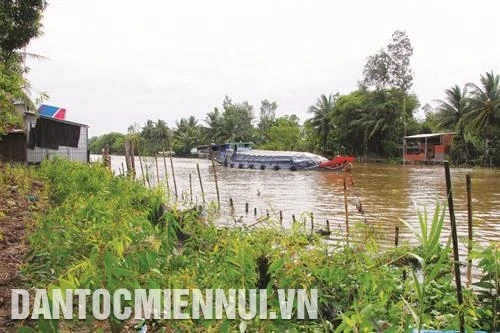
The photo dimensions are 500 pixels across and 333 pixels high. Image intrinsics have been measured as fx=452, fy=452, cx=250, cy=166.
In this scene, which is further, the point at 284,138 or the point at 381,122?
the point at 284,138

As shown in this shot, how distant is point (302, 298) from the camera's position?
233cm

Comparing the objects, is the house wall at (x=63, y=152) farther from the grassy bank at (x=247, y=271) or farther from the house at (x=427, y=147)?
the house at (x=427, y=147)

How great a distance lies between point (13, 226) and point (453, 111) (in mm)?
37279

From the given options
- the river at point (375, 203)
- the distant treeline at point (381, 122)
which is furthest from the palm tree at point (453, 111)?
the river at point (375, 203)

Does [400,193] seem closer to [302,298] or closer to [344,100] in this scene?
[302,298]

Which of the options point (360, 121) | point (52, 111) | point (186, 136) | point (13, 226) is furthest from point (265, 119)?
point (13, 226)

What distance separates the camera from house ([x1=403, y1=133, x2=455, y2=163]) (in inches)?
1410

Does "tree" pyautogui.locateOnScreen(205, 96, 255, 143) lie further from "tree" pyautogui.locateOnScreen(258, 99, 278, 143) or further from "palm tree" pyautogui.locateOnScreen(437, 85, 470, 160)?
"palm tree" pyautogui.locateOnScreen(437, 85, 470, 160)

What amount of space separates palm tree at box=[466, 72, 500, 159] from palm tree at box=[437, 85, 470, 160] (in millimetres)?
2085

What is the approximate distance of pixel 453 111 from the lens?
36875mm

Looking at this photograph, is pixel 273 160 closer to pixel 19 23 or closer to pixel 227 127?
pixel 227 127

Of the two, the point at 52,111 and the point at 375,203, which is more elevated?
the point at 52,111

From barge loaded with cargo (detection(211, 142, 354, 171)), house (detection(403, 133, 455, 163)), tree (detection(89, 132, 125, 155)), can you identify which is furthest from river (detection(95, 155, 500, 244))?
tree (detection(89, 132, 125, 155))

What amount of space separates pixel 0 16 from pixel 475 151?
36.3 m
